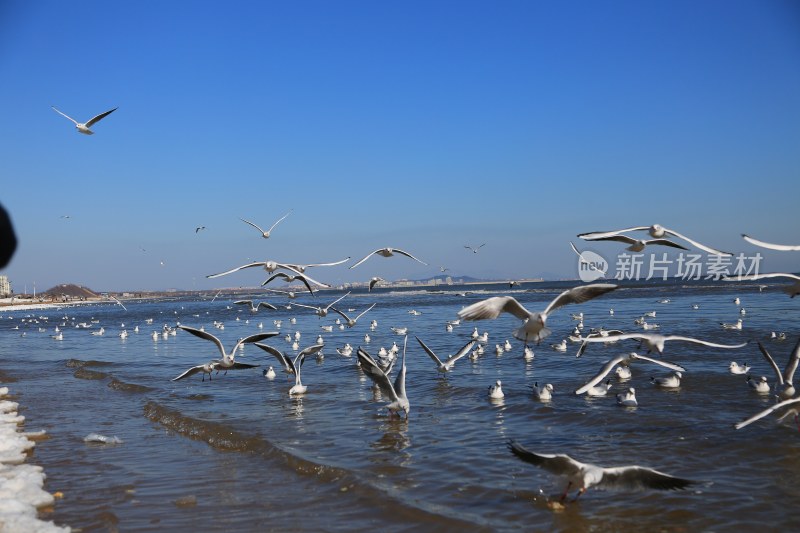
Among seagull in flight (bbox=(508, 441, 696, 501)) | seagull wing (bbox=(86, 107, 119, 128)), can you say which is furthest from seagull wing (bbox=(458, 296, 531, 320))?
seagull wing (bbox=(86, 107, 119, 128))

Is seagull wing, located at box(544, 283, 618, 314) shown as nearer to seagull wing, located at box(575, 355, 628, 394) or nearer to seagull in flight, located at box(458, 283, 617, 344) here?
seagull in flight, located at box(458, 283, 617, 344)

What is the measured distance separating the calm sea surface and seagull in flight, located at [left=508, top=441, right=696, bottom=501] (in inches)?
20.2

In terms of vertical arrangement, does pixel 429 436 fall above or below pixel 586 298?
below

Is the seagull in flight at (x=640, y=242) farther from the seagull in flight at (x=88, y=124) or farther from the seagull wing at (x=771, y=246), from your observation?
the seagull in flight at (x=88, y=124)

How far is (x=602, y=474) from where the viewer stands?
6414 millimetres

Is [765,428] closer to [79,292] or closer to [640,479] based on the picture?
[640,479]

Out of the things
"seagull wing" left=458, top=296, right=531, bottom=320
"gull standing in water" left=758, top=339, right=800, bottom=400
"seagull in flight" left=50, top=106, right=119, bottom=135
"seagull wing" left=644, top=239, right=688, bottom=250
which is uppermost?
"seagull in flight" left=50, top=106, right=119, bottom=135

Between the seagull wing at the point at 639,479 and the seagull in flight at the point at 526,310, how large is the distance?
5.73 feet

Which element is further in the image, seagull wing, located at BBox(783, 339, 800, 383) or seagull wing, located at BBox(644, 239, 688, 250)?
seagull wing, located at BBox(783, 339, 800, 383)

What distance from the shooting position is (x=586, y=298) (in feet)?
25.7

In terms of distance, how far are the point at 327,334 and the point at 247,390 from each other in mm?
15386

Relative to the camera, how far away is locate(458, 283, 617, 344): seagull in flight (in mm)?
7293

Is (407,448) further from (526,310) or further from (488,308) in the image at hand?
(488,308)

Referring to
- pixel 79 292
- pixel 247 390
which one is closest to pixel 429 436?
pixel 247 390
